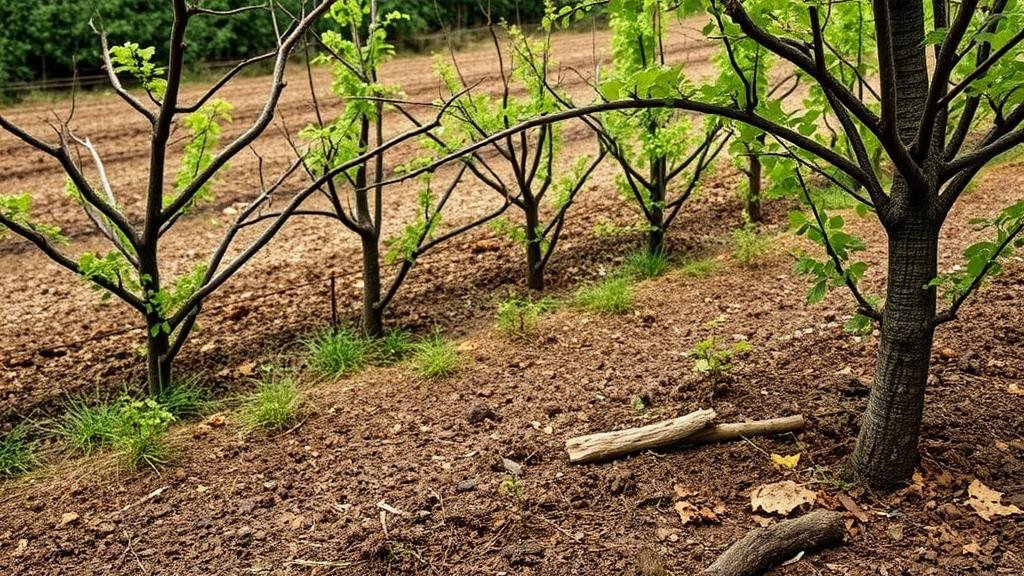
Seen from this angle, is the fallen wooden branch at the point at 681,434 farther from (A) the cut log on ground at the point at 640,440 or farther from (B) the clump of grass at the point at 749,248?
(B) the clump of grass at the point at 749,248

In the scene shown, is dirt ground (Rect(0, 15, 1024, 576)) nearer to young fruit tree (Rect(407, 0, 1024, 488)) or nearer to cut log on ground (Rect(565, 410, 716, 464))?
cut log on ground (Rect(565, 410, 716, 464))

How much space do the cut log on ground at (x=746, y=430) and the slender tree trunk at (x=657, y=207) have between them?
3.05 meters

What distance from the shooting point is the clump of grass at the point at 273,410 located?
436cm

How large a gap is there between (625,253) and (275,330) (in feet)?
9.75

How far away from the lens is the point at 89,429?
4500 mm

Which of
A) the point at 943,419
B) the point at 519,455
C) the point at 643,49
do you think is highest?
the point at 643,49

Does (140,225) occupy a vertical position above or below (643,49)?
below

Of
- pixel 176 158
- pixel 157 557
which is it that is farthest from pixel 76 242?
pixel 157 557

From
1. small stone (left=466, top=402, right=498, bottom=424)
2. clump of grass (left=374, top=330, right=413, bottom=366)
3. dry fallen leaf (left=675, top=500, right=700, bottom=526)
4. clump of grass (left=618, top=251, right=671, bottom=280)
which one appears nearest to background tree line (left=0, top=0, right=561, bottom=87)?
clump of grass (left=618, top=251, right=671, bottom=280)

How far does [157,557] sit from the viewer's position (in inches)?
129

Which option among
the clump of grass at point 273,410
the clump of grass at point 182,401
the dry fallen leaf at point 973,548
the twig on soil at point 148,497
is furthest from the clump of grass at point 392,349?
the dry fallen leaf at point 973,548

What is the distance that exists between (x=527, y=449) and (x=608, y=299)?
2063 mm

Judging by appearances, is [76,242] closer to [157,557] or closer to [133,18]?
[157,557]

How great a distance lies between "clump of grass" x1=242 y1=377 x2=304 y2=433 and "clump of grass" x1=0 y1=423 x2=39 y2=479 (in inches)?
45.3
